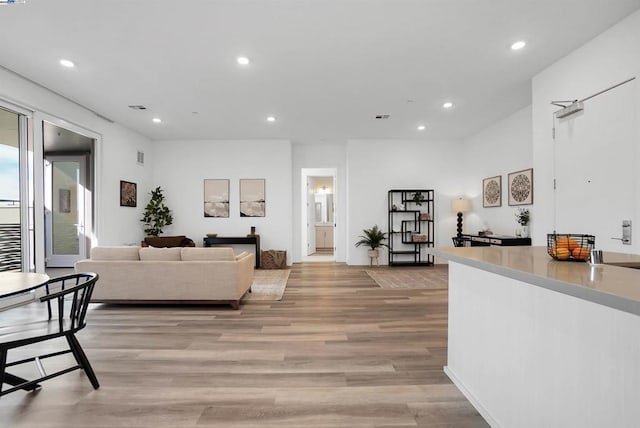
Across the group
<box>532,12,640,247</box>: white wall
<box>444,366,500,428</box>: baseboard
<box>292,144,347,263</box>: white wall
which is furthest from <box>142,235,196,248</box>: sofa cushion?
<box>532,12,640,247</box>: white wall

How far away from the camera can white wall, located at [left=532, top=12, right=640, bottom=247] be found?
9.53 feet

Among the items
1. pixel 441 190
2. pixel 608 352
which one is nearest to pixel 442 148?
pixel 441 190

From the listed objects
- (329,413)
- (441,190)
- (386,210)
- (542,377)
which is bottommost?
(329,413)

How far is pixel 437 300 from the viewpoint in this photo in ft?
14.2

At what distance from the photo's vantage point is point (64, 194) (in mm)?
6336

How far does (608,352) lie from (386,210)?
6.58 metres

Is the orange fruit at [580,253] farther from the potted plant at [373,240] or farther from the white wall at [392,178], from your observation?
the white wall at [392,178]

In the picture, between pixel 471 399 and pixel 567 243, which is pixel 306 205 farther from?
pixel 567 243

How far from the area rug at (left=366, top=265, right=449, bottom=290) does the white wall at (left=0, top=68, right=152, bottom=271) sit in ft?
16.9

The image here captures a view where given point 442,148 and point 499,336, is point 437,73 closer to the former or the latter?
point 499,336

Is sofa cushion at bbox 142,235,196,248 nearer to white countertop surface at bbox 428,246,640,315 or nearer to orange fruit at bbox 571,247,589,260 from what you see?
white countertop surface at bbox 428,246,640,315

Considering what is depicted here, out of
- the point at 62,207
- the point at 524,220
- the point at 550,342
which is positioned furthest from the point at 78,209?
the point at 524,220

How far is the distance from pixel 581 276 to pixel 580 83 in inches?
131

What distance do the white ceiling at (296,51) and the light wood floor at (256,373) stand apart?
2999 millimetres
